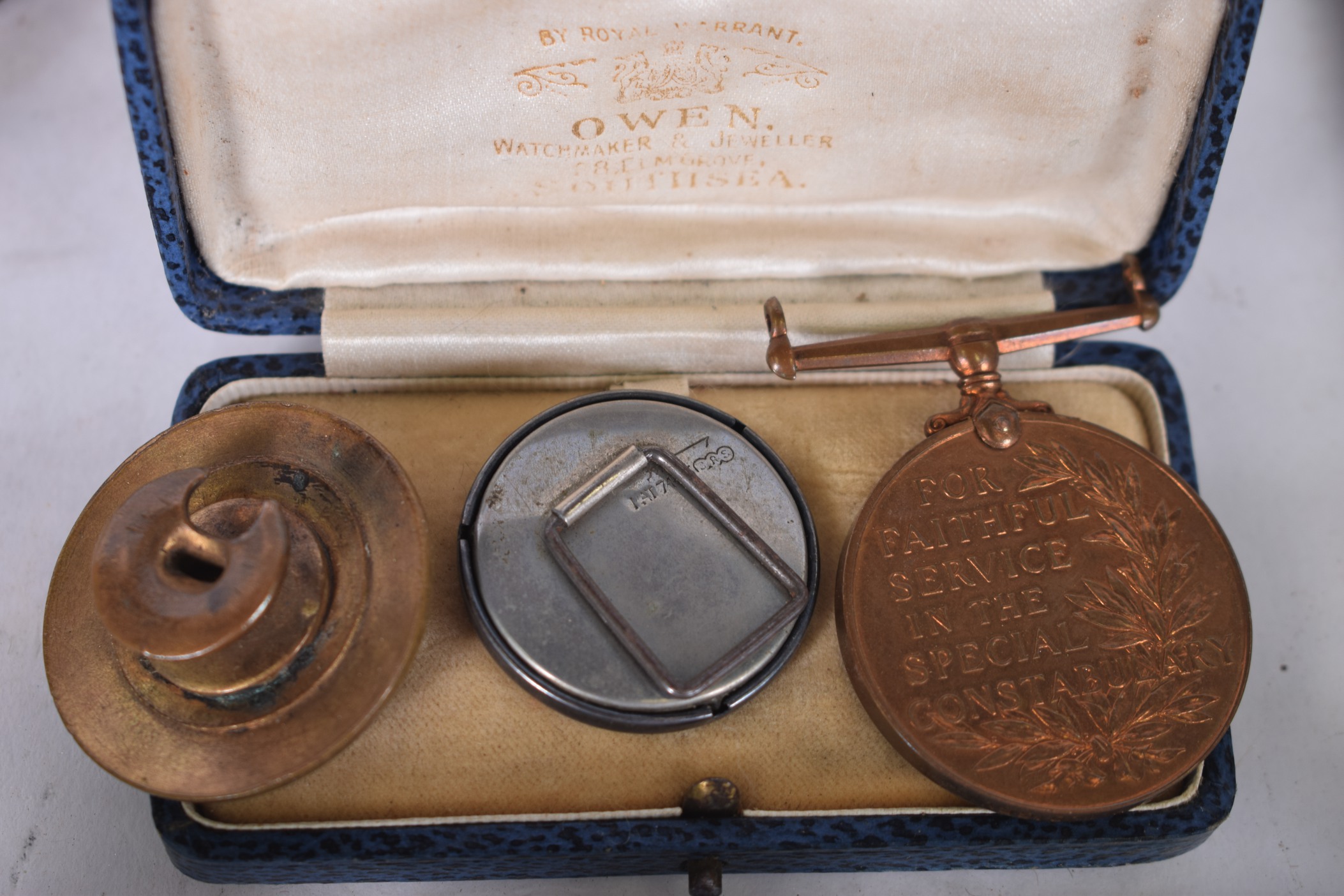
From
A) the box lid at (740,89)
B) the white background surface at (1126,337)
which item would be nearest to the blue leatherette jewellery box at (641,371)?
the box lid at (740,89)

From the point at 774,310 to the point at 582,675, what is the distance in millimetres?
499

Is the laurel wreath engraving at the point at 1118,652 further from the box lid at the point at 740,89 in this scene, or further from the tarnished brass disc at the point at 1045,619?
the box lid at the point at 740,89

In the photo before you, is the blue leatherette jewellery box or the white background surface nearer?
the blue leatherette jewellery box

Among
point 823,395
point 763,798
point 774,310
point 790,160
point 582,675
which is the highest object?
point 790,160

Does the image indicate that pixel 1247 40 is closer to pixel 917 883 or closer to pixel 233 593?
pixel 917 883

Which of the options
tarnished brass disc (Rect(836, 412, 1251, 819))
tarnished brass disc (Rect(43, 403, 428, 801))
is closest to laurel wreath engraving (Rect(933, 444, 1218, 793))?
tarnished brass disc (Rect(836, 412, 1251, 819))

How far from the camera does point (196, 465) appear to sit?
1031mm

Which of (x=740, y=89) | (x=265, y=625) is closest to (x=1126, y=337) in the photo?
(x=740, y=89)

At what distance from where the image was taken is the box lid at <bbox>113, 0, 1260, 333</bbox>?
1.09 m

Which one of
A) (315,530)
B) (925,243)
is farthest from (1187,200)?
(315,530)

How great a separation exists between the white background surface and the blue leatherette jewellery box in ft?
0.41

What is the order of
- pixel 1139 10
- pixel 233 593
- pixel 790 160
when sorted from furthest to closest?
pixel 790 160
pixel 1139 10
pixel 233 593

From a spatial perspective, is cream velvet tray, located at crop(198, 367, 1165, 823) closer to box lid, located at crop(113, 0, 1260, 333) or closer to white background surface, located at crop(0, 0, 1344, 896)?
white background surface, located at crop(0, 0, 1344, 896)

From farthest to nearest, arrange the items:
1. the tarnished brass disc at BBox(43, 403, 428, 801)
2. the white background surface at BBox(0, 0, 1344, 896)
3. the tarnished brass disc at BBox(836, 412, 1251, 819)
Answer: the white background surface at BBox(0, 0, 1344, 896)
the tarnished brass disc at BBox(836, 412, 1251, 819)
the tarnished brass disc at BBox(43, 403, 428, 801)
